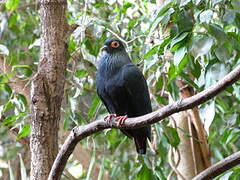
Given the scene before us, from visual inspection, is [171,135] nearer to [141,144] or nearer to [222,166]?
[141,144]

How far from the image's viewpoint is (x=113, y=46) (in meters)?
2.50

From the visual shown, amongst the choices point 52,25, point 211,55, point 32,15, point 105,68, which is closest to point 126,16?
point 32,15

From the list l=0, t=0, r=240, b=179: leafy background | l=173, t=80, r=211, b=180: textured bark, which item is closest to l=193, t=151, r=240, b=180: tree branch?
l=0, t=0, r=240, b=179: leafy background

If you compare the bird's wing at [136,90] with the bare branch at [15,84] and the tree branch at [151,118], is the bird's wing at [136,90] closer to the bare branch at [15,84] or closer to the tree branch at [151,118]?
the tree branch at [151,118]

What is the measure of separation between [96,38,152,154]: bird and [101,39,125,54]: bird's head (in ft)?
0.13

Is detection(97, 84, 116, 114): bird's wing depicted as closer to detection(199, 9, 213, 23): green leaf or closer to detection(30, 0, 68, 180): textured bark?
detection(30, 0, 68, 180): textured bark

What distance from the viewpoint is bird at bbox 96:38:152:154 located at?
2215 mm

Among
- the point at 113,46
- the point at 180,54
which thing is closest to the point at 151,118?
the point at 180,54

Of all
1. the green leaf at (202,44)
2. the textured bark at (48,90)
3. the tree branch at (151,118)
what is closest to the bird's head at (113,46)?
the textured bark at (48,90)

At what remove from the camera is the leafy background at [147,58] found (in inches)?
67.1

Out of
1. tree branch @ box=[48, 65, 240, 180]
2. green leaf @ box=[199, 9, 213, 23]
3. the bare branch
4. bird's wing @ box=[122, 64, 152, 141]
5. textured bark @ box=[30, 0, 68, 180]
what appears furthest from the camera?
the bare branch

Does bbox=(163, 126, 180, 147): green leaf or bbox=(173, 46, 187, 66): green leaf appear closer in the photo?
bbox=(173, 46, 187, 66): green leaf

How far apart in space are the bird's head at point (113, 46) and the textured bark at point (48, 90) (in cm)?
40

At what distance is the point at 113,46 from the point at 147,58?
1.35 feet
